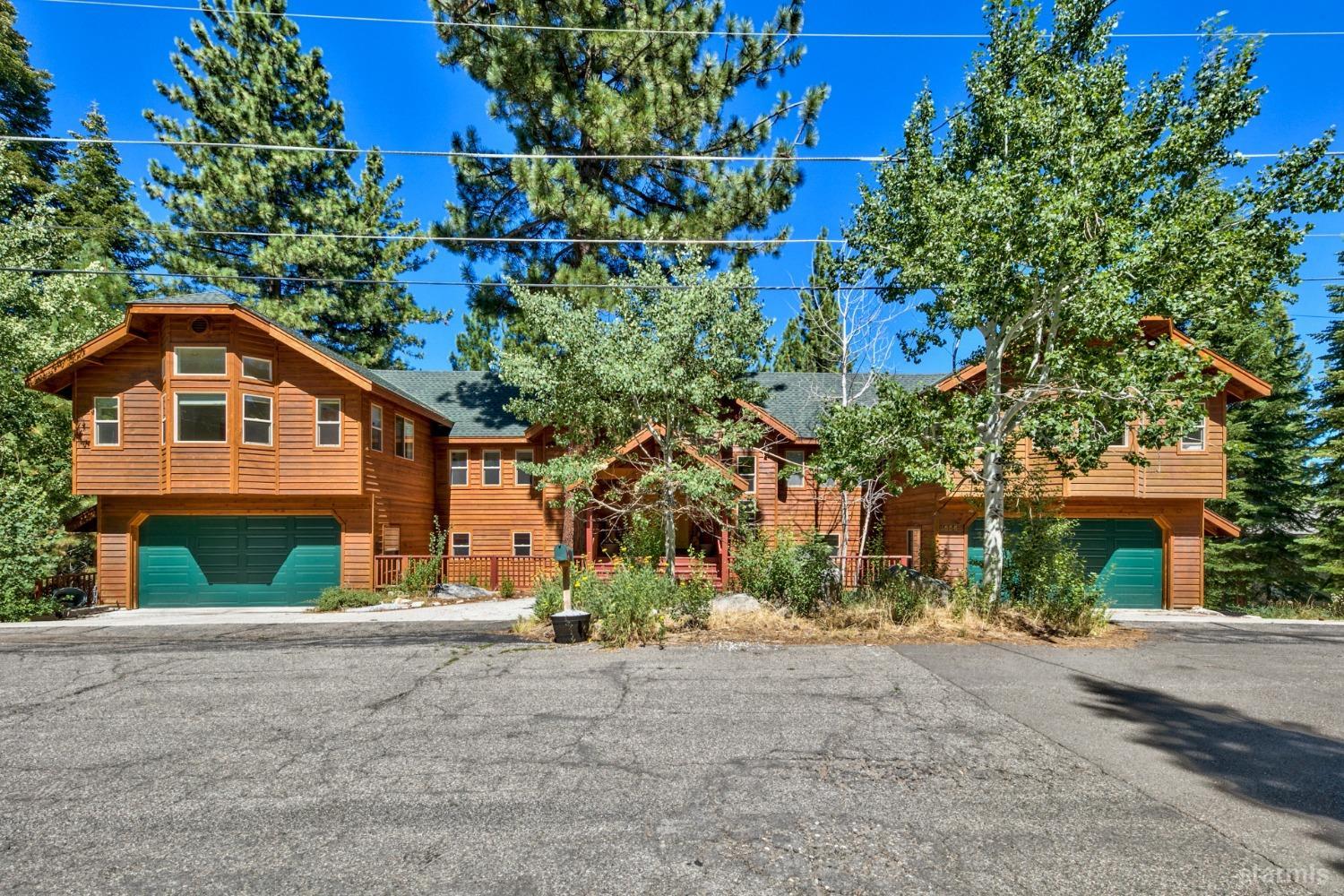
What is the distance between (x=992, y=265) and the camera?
10047 millimetres

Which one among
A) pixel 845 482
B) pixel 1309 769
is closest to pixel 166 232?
pixel 845 482

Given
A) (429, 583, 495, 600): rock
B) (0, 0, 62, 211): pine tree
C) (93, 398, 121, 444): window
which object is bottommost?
(429, 583, 495, 600): rock

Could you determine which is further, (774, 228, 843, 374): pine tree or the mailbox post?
(774, 228, 843, 374): pine tree

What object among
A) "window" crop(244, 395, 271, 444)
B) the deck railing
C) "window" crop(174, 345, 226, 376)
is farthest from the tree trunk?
"window" crop(174, 345, 226, 376)

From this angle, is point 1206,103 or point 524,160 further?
point 524,160

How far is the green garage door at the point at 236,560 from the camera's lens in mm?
16844

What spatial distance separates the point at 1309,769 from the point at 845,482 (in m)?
7.24

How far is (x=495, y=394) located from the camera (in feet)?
76.2

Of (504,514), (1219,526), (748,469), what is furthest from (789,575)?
(1219,526)

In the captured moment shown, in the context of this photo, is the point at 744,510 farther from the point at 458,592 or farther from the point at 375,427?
the point at 375,427

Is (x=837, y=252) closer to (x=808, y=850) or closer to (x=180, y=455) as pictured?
(x=808, y=850)

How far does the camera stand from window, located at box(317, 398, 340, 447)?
56.6 feet

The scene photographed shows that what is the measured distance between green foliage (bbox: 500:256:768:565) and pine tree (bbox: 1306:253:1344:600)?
16445 millimetres

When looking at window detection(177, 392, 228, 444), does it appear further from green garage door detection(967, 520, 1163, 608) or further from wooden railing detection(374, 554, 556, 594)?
green garage door detection(967, 520, 1163, 608)
